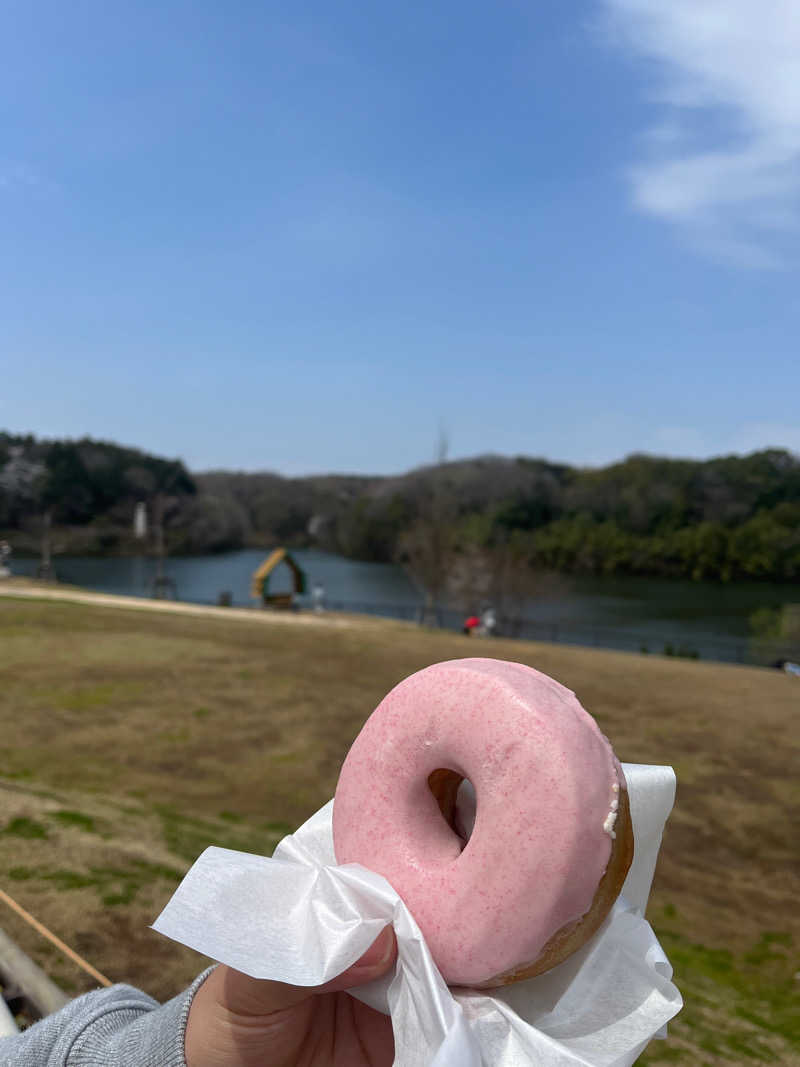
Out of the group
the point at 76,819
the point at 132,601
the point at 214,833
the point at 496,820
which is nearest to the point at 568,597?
the point at 132,601

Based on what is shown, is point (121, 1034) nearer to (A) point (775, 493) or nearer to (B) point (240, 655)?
(B) point (240, 655)

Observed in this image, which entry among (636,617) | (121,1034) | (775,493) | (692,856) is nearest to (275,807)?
(692,856)

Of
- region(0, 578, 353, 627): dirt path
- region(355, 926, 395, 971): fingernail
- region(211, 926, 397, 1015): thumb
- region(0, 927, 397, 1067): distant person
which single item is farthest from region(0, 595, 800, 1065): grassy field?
region(0, 578, 353, 627): dirt path

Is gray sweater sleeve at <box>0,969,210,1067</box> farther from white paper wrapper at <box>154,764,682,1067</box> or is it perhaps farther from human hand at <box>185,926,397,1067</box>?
white paper wrapper at <box>154,764,682,1067</box>

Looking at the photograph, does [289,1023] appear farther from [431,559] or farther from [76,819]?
[431,559]

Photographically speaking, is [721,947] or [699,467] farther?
[699,467]

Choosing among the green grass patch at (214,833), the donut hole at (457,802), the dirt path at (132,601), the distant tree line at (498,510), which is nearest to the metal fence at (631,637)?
the dirt path at (132,601)
